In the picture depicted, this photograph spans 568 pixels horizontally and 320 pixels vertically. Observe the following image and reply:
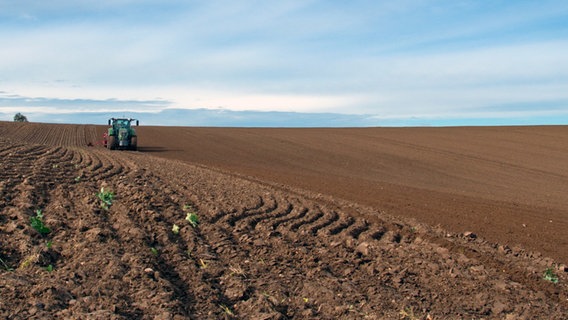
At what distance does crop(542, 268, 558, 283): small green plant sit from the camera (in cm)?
807

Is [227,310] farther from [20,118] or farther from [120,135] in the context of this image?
[20,118]

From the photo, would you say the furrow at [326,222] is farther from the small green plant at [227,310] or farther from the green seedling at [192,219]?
the small green plant at [227,310]

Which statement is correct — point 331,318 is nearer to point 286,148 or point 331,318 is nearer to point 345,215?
point 345,215

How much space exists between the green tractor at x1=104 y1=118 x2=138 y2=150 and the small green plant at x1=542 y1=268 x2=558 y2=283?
25413 mm

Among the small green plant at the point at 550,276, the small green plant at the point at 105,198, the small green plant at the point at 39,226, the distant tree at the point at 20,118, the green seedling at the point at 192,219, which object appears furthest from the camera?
the distant tree at the point at 20,118

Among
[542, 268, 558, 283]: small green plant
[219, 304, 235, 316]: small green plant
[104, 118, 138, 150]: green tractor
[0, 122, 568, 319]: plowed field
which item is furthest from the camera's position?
[104, 118, 138, 150]: green tractor

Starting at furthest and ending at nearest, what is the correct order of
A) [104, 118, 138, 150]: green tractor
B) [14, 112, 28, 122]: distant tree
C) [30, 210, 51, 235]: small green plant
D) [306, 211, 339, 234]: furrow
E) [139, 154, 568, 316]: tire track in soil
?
[14, 112, 28, 122]: distant tree → [104, 118, 138, 150]: green tractor → [306, 211, 339, 234]: furrow → [30, 210, 51, 235]: small green plant → [139, 154, 568, 316]: tire track in soil

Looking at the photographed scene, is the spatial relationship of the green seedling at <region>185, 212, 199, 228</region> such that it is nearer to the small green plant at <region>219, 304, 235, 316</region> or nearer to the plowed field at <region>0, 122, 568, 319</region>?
the plowed field at <region>0, 122, 568, 319</region>

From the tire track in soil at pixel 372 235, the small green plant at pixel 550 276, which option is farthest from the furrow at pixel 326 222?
the small green plant at pixel 550 276

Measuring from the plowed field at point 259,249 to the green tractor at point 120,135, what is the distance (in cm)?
1261

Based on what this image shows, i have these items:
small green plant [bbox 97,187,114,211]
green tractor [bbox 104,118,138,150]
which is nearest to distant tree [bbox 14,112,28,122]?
green tractor [bbox 104,118,138,150]

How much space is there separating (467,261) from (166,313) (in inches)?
187

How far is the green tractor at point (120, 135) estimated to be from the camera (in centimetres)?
3075

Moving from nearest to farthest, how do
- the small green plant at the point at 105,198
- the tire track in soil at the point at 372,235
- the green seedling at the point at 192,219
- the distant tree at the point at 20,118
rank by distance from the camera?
1. the tire track in soil at the point at 372,235
2. the green seedling at the point at 192,219
3. the small green plant at the point at 105,198
4. the distant tree at the point at 20,118
